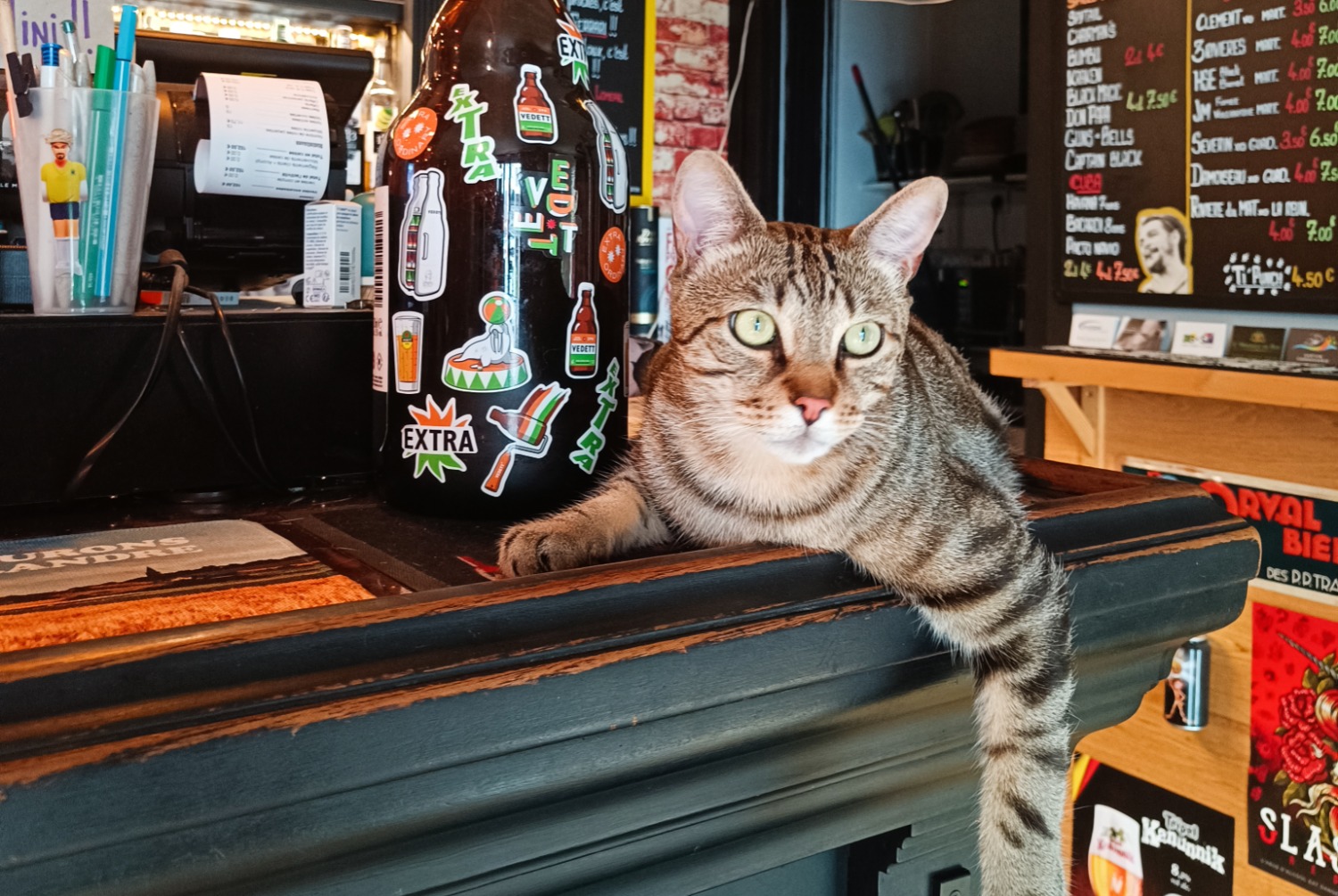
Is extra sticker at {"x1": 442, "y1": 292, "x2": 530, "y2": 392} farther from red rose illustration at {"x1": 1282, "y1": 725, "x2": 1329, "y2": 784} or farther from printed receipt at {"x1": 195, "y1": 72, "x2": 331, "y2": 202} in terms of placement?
red rose illustration at {"x1": 1282, "y1": 725, "x2": 1329, "y2": 784}

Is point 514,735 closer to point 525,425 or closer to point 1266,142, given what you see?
point 525,425

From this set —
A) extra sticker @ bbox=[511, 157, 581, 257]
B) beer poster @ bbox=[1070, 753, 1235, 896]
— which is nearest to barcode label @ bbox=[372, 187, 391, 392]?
extra sticker @ bbox=[511, 157, 581, 257]

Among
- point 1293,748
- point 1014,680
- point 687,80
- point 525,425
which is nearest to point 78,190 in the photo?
point 525,425

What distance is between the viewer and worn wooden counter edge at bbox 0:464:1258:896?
15.2 inches

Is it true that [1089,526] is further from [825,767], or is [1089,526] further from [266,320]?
[266,320]

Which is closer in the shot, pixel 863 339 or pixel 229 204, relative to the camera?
pixel 863 339

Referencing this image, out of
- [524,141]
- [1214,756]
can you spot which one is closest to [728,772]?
[524,141]

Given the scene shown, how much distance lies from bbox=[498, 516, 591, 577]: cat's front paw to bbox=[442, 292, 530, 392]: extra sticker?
3.9 inches

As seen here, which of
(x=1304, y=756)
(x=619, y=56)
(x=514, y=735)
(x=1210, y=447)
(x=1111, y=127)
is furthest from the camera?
(x=619, y=56)

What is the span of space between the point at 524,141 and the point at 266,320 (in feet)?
0.93

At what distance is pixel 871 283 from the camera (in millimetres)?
882

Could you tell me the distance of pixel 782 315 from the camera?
0.84 m

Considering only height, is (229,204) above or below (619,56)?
below

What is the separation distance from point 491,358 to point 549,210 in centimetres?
10
